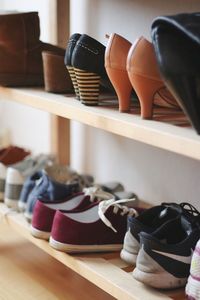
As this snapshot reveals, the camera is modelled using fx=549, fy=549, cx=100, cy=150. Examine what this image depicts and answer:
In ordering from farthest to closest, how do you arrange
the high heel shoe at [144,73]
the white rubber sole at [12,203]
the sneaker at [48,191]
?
the white rubber sole at [12,203]
the sneaker at [48,191]
the high heel shoe at [144,73]

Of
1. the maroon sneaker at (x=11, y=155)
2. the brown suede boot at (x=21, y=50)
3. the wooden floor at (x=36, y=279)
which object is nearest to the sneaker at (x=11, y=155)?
the maroon sneaker at (x=11, y=155)

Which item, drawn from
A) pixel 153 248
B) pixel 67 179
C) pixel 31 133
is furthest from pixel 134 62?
pixel 31 133

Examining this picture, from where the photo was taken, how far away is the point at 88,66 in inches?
36.3

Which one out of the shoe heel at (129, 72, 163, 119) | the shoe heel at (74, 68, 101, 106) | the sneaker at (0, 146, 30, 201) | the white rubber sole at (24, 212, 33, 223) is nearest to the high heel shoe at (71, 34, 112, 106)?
the shoe heel at (74, 68, 101, 106)

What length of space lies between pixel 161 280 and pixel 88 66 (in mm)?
A: 369

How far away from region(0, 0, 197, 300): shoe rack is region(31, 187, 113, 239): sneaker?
0.02m

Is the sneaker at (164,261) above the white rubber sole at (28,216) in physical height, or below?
above

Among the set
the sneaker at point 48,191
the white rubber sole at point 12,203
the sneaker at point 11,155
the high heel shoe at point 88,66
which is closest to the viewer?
the high heel shoe at point 88,66

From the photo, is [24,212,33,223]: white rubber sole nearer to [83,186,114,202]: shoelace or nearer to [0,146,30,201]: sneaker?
[83,186,114,202]: shoelace

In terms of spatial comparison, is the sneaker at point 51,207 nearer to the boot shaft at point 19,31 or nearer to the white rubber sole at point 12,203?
the white rubber sole at point 12,203

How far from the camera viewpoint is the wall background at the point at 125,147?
1.22 metres

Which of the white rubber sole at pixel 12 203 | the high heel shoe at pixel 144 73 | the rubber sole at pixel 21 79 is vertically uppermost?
the high heel shoe at pixel 144 73

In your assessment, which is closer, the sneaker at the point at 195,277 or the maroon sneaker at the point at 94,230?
the sneaker at the point at 195,277

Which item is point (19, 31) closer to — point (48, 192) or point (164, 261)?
point (48, 192)
